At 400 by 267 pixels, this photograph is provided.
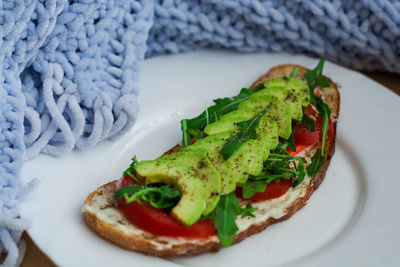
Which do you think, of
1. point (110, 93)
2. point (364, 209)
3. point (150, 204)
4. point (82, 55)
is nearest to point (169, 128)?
point (110, 93)

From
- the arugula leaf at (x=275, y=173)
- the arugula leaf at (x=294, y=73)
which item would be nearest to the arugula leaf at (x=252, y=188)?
the arugula leaf at (x=275, y=173)

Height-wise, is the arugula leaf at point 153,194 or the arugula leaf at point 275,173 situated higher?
the arugula leaf at point 275,173

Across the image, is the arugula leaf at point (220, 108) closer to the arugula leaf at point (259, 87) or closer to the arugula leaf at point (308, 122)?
the arugula leaf at point (259, 87)

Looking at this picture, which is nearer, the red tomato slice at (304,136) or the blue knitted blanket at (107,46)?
the blue knitted blanket at (107,46)

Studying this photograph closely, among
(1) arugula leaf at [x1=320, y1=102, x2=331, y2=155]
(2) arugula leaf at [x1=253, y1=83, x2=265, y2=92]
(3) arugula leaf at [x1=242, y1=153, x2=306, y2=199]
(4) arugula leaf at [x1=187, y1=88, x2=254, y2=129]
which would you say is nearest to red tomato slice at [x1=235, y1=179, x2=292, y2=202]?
(3) arugula leaf at [x1=242, y1=153, x2=306, y2=199]

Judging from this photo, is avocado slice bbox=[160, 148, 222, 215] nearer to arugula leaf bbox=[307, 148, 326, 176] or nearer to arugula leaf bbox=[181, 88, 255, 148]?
arugula leaf bbox=[181, 88, 255, 148]

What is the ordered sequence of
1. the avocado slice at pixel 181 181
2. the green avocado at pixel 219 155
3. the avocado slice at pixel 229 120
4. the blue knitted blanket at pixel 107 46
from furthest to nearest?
the avocado slice at pixel 229 120, the blue knitted blanket at pixel 107 46, the green avocado at pixel 219 155, the avocado slice at pixel 181 181
